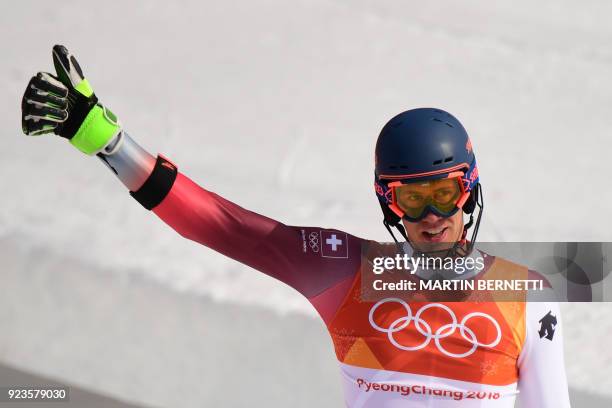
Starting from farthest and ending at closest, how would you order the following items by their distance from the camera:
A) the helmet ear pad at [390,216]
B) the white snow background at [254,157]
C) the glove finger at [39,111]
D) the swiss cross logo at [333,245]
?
the white snow background at [254,157] < the swiss cross logo at [333,245] < the helmet ear pad at [390,216] < the glove finger at [39,111]

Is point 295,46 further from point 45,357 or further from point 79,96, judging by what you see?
point 79,96

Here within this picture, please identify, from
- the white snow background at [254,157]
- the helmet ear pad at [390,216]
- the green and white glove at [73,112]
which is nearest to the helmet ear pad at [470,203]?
the helmet ear pad at [390,216]

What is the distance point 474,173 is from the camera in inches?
138

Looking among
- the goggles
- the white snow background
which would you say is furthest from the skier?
the white snow background

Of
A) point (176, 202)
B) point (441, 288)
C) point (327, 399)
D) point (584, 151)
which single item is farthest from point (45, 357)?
point (584, 151)

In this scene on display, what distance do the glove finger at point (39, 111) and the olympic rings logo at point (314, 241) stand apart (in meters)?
1.06

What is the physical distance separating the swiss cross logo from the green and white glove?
2.89 ft

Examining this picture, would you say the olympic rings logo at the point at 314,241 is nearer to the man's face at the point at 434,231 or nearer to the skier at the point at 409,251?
the skier at the point at 409,251

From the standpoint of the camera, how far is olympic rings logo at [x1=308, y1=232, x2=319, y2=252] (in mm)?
3650

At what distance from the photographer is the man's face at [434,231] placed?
341 centimetres

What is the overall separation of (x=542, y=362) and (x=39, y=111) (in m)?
1.93

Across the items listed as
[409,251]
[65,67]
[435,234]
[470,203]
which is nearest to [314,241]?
[409,251]

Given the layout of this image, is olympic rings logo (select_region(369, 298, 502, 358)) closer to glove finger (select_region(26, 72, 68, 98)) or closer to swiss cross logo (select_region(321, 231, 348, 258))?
swiss cross logo (select_region(321, 231, 348, 258))

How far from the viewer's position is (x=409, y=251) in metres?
3.65
